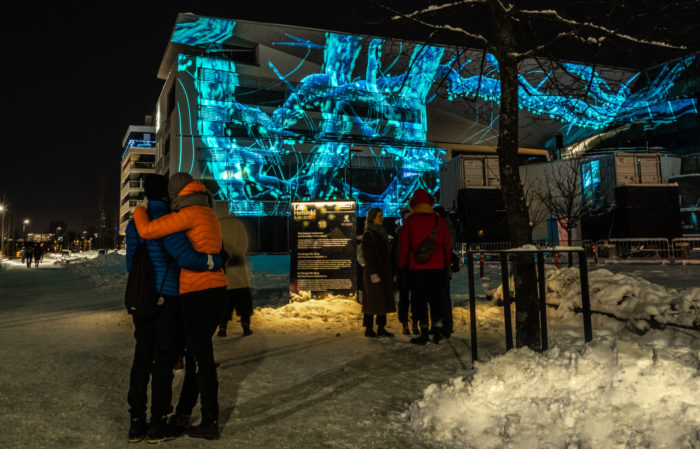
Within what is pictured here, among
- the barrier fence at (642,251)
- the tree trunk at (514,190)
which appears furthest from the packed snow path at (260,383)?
the barrier fence at (642,251)

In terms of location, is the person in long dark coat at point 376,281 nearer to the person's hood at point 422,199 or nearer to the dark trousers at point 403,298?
the dark trousers at point 403,298

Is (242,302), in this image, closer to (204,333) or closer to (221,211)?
(221,211)

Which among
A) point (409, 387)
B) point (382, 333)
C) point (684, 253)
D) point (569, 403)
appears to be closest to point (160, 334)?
point (409, 387)

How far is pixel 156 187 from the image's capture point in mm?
3205

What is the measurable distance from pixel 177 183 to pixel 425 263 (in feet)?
11.1

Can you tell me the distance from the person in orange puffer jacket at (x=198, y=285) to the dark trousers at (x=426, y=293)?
311cm

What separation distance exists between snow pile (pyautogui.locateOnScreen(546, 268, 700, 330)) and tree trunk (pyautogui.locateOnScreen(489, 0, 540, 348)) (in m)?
2.06

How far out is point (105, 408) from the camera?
375cm

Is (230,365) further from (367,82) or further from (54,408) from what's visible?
(367,82)

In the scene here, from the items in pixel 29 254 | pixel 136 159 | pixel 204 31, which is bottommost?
pixel 29 254

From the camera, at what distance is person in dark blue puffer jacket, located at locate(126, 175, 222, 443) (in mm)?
3061

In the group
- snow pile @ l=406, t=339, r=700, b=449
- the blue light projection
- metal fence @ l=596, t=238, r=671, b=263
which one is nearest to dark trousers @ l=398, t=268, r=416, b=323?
snow pile @ l=406, t=339, r=700, b=449

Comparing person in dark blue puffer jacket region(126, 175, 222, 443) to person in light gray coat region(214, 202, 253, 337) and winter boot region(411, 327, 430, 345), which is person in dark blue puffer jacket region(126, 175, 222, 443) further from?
winter boot region(411, 327, 430, 345)

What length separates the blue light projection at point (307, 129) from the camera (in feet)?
115
